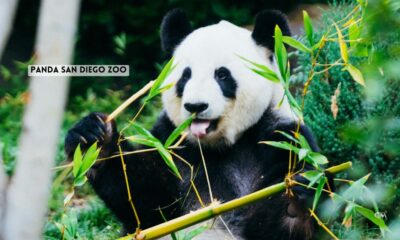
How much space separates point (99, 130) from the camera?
443 centimetres

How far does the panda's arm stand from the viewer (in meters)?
4.59

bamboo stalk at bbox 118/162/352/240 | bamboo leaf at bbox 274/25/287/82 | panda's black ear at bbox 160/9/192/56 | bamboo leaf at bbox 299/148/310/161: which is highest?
bamboo leaf at bbox 274/25/287/82

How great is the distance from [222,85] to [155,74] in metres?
5.54

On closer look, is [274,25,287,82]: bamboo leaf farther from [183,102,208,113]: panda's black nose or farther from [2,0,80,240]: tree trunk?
[2,0,80,240]: tree trunk

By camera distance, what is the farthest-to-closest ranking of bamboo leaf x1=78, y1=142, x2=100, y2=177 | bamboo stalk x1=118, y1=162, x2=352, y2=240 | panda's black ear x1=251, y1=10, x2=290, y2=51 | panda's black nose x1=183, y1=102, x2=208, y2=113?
panda's black ear x1=251, y1=10, x2=290, y2=51
panda's black nose x1=183, y1=102, x2=208, y2=113
bamboo leaf x1=78, y1=142, x2=100, y2=177
bamboo stalk x1=118, y1=162, x2=352, y2=240

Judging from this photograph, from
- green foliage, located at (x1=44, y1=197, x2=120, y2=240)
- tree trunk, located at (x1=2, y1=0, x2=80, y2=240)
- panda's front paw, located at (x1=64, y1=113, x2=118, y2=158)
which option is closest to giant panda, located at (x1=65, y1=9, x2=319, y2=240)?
panda's front paw, located at (x1=64, y1=113, x2=118, y2=158)

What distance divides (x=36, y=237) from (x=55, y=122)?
0.30 m

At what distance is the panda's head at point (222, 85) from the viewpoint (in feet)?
15.3

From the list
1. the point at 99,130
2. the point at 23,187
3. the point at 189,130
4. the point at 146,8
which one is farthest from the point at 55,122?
the point at 146,8

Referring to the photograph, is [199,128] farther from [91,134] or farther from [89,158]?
[89,158]

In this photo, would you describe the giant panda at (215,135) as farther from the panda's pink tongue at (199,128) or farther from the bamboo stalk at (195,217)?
the bamboo stalk at (195,217)

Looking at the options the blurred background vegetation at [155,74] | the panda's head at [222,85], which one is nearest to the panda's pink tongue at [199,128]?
the panda's head at [222,85]

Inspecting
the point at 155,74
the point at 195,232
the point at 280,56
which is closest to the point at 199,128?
the point at 195,232

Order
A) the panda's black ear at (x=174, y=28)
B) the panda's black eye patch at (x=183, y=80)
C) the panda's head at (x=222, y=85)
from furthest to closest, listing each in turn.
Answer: the panda's black ear at (x=174, y=28)
the panda's black eye patch at (x=183, y=80)
the panda's head at (x=222, y=85)
